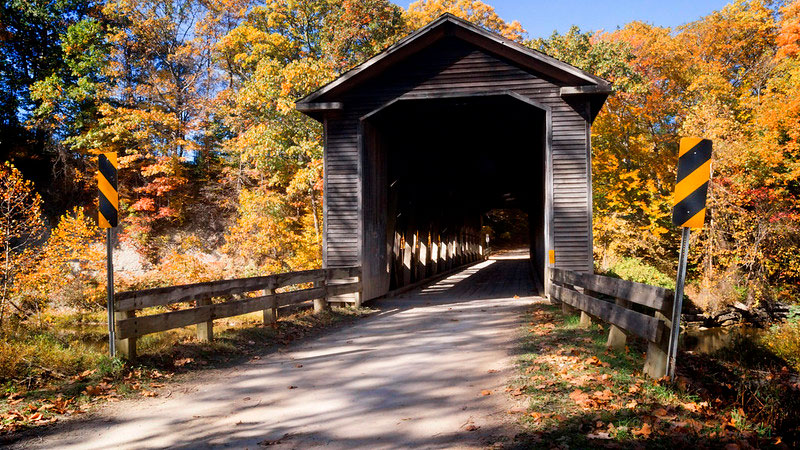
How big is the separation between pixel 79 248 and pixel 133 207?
9.90 meters

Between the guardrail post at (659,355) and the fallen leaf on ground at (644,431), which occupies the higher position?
the guardrail post at (659,355)

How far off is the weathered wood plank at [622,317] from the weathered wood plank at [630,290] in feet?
0.43

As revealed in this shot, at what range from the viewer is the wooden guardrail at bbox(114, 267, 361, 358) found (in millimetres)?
5582

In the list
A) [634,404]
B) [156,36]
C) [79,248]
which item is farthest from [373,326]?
[156,36]

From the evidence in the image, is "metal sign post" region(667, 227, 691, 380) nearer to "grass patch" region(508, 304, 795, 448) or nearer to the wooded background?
"grass patch" region(508, 304, 795, 448)

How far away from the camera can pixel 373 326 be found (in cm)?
909

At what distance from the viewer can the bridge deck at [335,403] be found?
3797mm

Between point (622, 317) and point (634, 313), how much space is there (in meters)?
0.32

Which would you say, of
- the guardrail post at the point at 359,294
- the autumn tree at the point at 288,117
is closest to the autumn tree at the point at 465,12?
the autumn tree at the point at 288,117

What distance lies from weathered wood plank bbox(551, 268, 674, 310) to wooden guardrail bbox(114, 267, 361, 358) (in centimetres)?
482

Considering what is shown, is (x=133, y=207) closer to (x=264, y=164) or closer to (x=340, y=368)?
(x=264, y=164)

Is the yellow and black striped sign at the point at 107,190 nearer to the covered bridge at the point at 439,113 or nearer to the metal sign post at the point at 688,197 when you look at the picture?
the metal sign post at the point at 688,197

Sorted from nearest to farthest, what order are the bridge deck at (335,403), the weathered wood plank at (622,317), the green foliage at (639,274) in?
the bridge deck at (335,403) < the weathered wood plank at (622,317) < the green foliage at (639,274)

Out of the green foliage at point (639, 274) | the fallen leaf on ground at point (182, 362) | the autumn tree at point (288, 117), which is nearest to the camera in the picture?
the fallen leaf on ground at point (182, 362)
